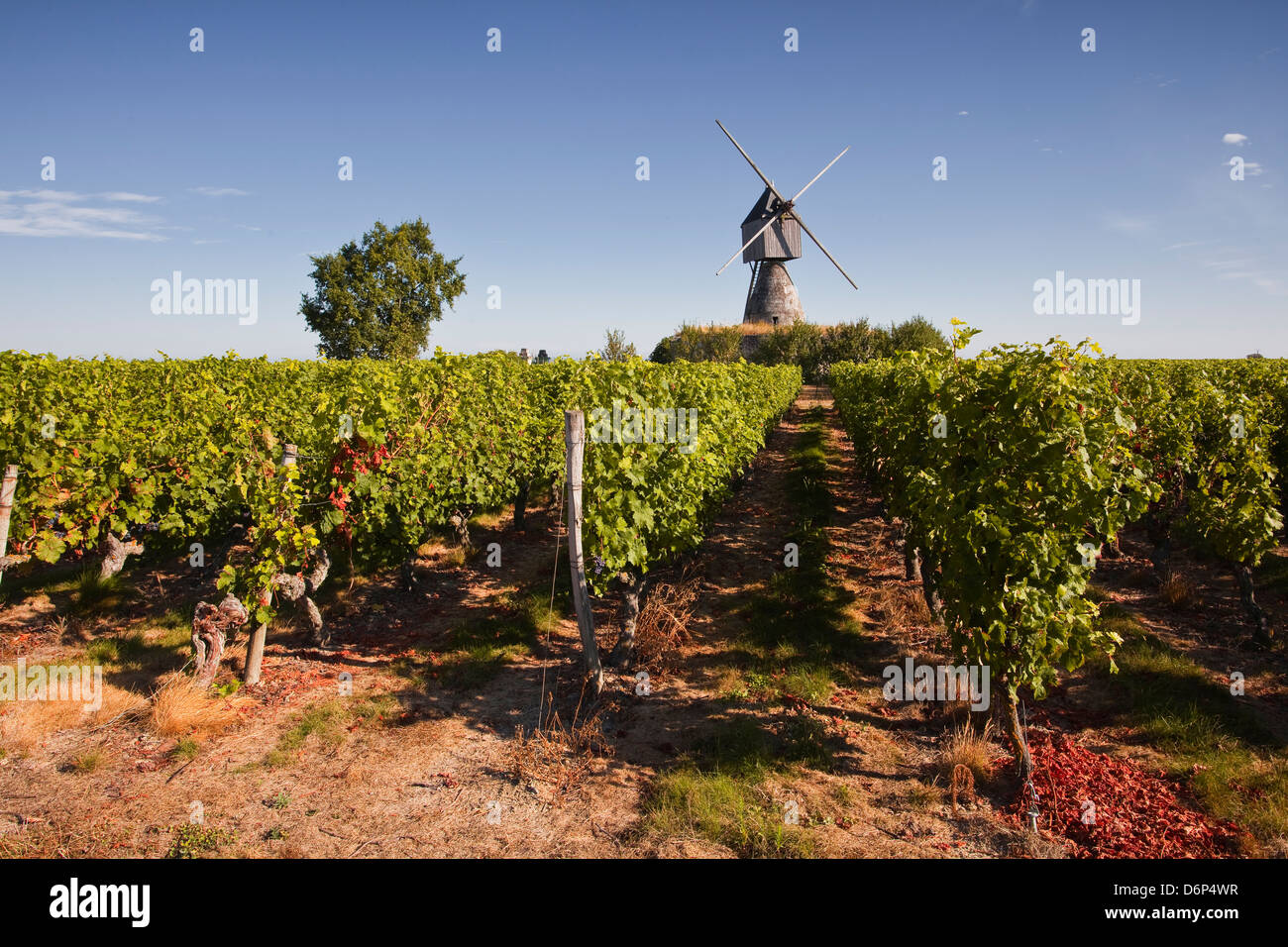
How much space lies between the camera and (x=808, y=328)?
5453cm

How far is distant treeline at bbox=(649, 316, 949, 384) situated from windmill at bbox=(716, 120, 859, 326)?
2.18 m

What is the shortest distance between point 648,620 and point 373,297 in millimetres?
50465

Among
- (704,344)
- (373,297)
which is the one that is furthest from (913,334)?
(373,297)

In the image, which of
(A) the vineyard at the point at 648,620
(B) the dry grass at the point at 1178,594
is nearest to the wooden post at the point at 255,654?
(A) the vineyard at the point at 648,620

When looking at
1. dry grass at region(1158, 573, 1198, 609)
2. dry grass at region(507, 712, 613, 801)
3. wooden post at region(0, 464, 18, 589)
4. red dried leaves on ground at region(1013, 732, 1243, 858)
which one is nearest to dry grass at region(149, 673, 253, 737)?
dry grass at region(507, 712, 613, 801)

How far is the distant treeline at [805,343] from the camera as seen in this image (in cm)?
5294

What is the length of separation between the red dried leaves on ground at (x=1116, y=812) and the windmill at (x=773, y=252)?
5324cm

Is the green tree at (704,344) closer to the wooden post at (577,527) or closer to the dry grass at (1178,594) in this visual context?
the dry grass at (1178,594)

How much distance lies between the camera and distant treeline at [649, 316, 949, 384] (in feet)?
174

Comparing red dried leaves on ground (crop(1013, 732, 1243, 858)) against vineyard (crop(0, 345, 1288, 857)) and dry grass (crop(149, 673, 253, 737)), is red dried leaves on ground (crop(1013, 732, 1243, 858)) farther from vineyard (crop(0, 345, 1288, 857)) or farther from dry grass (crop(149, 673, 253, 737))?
dry grass (crop(149, 673, 253, 737))

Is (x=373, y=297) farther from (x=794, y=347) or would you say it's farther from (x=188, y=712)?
(x=188, y=712)
